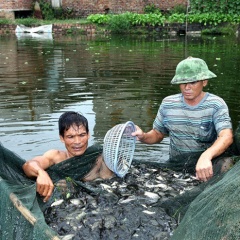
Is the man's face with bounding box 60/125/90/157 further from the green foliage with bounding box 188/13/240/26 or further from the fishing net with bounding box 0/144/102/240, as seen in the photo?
the green foliage with bounding box 188/13/240/26

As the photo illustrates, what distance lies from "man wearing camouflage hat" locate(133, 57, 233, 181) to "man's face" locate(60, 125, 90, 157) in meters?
0.66

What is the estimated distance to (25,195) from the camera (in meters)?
4.35

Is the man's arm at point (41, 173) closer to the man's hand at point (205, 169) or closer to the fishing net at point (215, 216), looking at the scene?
the man's hand at point (205, 169)

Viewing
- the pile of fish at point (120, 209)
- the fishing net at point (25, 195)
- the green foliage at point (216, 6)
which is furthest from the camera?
the green foliage at point (216, 6)

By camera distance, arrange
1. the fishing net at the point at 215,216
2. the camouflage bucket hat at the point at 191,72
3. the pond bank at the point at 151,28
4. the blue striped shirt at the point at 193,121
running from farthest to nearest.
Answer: the pond bank at the point at 151,28, the blue striped shirt at the point at 193,121, the camouflage bucket hat at the point at 191,72, the fishing net at the point at 215,216

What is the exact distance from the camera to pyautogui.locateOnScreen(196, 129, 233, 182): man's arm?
4.72 meters

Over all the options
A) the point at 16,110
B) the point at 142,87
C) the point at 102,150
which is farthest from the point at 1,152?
the point at 142,87

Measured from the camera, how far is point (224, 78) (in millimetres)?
13820

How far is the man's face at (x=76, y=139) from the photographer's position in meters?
5.22

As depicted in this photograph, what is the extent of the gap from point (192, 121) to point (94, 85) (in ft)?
25.4

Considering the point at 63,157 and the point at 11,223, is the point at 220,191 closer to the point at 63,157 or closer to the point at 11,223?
the point at 11,223

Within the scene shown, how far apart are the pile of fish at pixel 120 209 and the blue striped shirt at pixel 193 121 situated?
40cm

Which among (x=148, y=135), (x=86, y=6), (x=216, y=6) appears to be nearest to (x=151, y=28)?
(x=216, y=6)

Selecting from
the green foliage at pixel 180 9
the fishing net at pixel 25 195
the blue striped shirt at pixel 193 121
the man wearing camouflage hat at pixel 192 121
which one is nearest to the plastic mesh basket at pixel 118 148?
the man wearing camouflage hat at pixel 192 121
